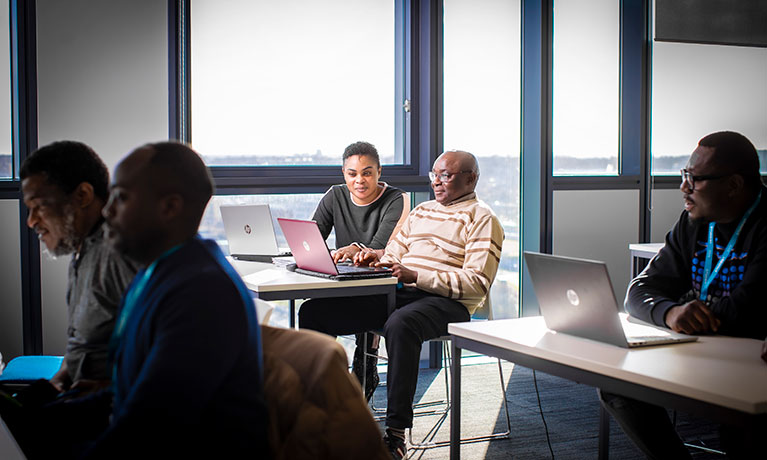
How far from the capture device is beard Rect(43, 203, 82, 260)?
1882mm

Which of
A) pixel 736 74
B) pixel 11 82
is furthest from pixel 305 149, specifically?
pixel 736 74

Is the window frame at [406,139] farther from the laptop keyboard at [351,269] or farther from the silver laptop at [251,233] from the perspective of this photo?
the laptop keyboard at [351,269]

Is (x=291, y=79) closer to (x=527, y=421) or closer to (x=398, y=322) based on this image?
(x=398, y=322)

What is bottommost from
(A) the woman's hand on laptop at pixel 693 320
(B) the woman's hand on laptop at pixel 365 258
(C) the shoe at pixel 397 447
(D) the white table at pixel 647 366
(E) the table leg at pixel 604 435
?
(C) the shoe at pixel 397 447

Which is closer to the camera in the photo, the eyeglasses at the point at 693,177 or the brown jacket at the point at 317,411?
the brown jacket at the point at 317,411

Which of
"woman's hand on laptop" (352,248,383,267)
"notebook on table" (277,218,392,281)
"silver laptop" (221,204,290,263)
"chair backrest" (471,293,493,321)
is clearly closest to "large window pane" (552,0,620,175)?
"chair backrest" (471,293,493,321)

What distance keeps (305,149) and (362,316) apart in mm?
1562

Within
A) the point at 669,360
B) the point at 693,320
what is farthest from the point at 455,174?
the point at 669,360

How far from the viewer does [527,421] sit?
3.80m

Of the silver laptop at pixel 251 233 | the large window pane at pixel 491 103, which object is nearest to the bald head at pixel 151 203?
the silver laptop at pixel 251 233

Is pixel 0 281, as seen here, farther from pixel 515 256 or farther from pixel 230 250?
pixel 515 256

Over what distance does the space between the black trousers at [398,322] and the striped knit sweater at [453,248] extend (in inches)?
3.6

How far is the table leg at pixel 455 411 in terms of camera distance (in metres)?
2.39

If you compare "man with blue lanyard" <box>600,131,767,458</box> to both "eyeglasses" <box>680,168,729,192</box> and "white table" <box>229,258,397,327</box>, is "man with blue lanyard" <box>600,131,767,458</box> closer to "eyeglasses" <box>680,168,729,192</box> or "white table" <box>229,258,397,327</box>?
"eyeglasses" <box>680,168,729,192</box>
